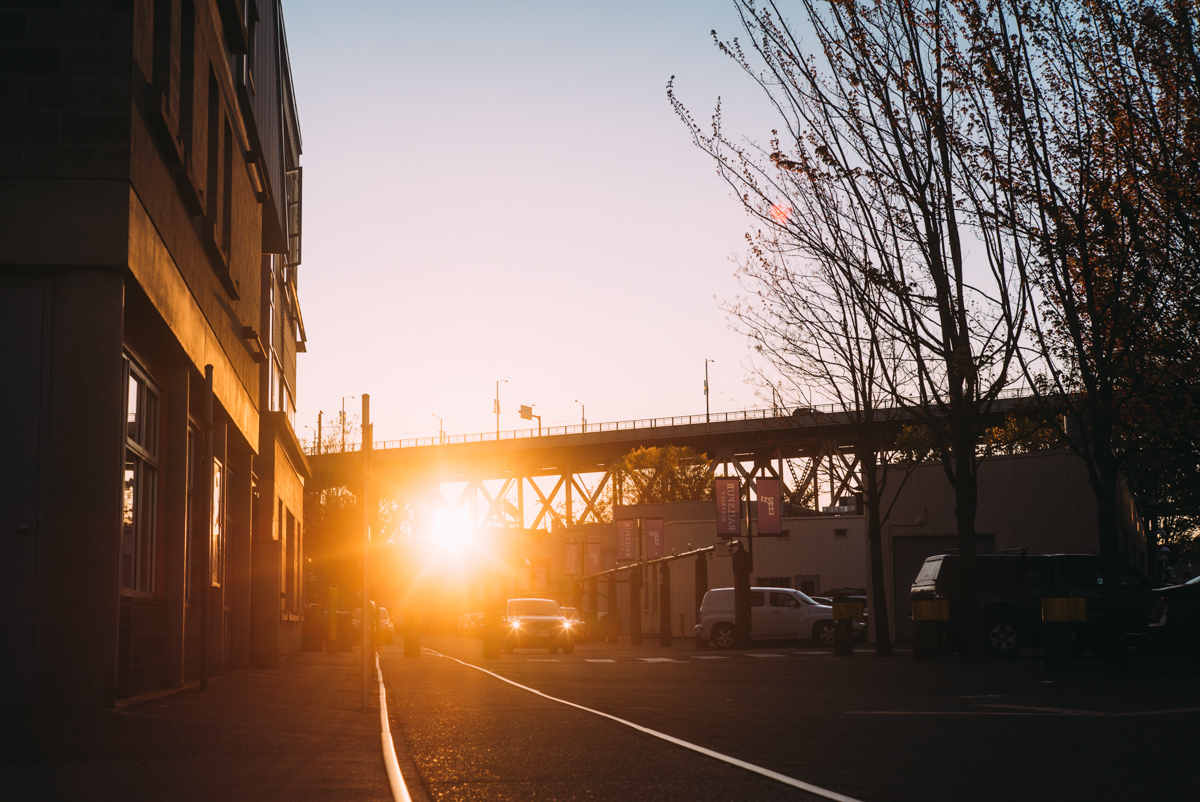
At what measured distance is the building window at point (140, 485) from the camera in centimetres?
1291

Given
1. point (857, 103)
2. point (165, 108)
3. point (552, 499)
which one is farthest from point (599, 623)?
point (552, 499)

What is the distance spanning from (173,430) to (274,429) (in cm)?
1214

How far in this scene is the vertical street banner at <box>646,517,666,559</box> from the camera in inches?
1956

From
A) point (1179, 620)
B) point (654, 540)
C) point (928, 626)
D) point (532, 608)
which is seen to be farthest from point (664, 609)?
point (1179, 620)

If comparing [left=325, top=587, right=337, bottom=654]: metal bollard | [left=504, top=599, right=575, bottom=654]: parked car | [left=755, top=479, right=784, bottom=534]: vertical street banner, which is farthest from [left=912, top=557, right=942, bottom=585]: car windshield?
[left=325, top=587, right=337, bottom=654]: metal bollard

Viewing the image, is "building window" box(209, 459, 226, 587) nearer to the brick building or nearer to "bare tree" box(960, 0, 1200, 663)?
the brick building

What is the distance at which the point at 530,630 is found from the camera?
1344 inches

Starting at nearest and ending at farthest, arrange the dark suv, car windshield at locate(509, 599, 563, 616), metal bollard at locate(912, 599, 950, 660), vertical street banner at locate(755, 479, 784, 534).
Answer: metal bollard at locate(912, 599, 950, 660)
the dark suv
car windshield at locate(509, 599, 563, 616)
vertical street banner at locate(755, 479, 784, 534)

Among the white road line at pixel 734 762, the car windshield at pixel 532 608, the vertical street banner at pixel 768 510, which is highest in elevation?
the vertical street banner at pixel 768 510

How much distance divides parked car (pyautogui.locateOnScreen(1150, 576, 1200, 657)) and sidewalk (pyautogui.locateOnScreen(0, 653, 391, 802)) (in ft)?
41.2

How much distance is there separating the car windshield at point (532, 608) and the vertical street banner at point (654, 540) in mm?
13435

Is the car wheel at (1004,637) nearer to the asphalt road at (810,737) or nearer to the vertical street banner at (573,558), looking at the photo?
the asphalt road at (810,737)

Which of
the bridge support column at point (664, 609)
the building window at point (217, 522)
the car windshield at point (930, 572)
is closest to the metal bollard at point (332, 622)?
the bridge support column at point (664, 609)

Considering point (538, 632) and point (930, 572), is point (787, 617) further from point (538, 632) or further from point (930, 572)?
point (930, 572)
